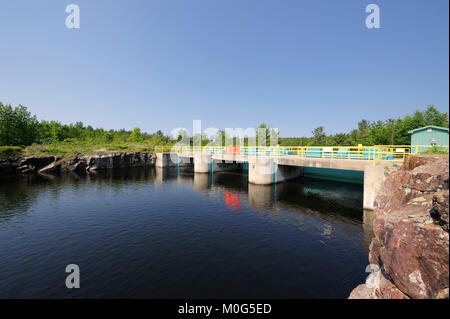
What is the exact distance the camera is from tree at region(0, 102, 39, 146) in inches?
2053

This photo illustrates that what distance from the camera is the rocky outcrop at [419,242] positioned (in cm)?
460

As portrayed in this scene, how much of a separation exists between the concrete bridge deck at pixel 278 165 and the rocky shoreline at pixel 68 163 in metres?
8.42

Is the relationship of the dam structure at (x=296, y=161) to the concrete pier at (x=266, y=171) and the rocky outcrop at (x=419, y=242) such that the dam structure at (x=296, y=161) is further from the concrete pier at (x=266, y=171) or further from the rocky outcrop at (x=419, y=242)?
the rocky outcrop at (x=419, y=242)

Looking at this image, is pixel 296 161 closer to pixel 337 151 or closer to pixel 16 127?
→ pixel 337 151

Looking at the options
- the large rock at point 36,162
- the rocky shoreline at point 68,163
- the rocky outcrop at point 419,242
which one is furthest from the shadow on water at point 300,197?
the large rock at point 36,162

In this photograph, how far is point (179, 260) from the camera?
10016 millimetres

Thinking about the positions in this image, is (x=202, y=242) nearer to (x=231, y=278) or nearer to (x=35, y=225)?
(x=231, y=278)

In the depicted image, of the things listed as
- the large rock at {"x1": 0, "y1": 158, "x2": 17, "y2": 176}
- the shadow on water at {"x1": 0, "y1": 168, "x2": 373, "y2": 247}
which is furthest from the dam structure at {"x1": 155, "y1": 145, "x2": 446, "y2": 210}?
the large rock at {"x1": 0, "y1": 158, "x2": 17, "y2": 176}

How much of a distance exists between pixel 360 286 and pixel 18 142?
7921cm

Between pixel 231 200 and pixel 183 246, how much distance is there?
431 inches

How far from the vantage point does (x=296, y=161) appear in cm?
2483

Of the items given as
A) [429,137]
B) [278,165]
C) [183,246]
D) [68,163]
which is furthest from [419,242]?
[68,163]

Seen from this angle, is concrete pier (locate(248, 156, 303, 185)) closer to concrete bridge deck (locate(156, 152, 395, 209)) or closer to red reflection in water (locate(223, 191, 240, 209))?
concrete bridge deck (locate(156, 152, 395, 209))
